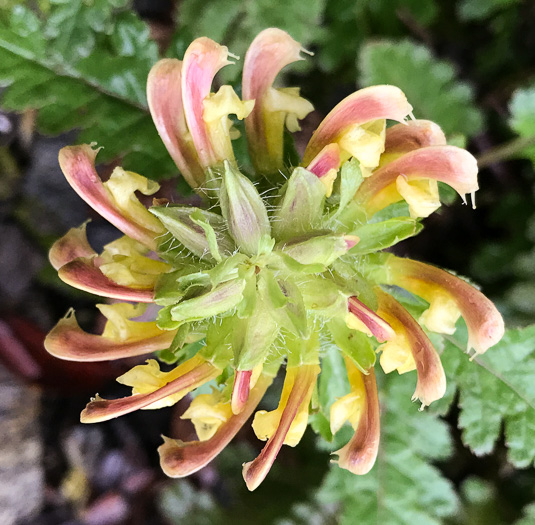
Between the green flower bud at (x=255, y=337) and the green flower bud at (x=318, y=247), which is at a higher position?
the green flower bud at (x=318, y=247)

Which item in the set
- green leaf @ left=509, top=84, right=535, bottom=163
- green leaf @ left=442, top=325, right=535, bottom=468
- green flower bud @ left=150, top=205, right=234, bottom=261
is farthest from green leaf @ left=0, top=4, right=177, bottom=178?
green leaf @ left=509, top=84, right=535, bottom=163

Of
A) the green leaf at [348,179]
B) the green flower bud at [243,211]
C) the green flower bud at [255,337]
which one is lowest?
the green flower bud at [255,337]

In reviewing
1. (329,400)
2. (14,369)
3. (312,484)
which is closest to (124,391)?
(14,369)

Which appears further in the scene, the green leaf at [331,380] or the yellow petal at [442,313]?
the green leaf at [331,380]

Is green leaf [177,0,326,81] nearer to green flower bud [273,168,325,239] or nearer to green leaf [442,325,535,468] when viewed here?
green flower bud [273,168,325,239]

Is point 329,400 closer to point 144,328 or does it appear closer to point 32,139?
point 144,328

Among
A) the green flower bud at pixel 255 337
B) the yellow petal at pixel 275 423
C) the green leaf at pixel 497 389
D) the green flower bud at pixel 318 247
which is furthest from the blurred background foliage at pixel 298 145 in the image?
the green flower bud at pixel 318 247

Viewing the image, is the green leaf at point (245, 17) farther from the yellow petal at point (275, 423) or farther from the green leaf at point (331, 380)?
the yellow petal at point (275, 423)
